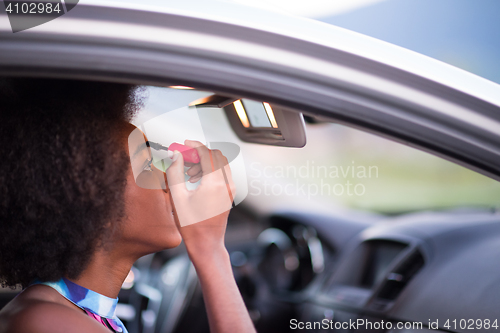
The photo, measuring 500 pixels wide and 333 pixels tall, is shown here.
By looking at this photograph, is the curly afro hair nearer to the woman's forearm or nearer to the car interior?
the car interior

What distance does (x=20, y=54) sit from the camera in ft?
2.26

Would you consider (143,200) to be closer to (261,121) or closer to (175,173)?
(175,173)

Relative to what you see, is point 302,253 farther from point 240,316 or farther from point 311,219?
point 240,316

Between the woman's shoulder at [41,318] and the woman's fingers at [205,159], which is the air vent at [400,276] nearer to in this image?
the woman's fingers at [205,159]

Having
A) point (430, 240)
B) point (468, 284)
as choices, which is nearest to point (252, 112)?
point (468, 284)

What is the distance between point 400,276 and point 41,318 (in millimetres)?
1442

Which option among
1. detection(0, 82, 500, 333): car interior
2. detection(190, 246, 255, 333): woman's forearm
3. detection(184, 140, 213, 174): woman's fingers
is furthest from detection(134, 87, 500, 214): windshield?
detection(190, 246, 255, 333): woman's forearm

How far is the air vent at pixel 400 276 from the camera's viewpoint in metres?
1.76

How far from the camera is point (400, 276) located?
1806 millimetres

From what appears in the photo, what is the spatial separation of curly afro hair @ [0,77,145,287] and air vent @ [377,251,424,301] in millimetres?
1236

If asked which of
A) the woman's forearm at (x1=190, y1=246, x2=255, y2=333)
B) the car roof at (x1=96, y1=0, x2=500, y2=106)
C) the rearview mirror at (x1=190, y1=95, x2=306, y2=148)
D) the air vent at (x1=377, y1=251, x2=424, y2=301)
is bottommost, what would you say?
the air vent at (x1=377, y1=251, x2=424, y2=301)

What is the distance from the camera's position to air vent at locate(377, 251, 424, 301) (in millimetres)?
1759

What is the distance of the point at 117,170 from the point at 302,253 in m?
1.56

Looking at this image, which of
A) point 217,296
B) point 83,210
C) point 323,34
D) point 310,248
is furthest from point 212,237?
point 310,248
